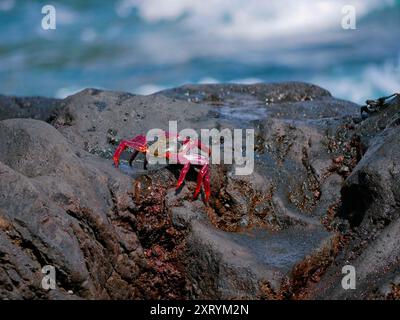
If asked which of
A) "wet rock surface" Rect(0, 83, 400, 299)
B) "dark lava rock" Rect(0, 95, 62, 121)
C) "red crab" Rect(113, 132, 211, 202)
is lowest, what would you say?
"wet rock surface" Rect(0, 83, 400, 299)

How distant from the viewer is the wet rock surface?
489 centimetres

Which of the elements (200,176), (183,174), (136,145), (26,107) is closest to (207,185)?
(200,176)

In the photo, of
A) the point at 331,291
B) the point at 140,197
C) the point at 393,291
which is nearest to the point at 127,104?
the point at 140,197

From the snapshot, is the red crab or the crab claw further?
the crab claw

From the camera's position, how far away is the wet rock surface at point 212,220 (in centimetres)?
489

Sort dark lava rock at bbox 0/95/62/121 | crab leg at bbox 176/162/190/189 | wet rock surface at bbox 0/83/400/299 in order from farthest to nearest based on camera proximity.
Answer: dark lava rock at bbox 0/95/62/121, crab leg at bbox 176/162/190/189, wet rock surface at bbox 0/83/400/299

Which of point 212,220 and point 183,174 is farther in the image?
point 212,220

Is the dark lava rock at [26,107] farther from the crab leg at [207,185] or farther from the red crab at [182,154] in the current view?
the crab leg at [207,185]

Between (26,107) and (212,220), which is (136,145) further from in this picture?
(26,107)

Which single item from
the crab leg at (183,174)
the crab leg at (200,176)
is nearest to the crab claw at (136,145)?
the crab leg at (183,174)

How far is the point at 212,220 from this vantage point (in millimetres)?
6117

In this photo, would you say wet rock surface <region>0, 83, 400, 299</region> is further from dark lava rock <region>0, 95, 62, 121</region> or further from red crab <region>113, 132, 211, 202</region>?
dark lava rock <region>0, 95, 62, 121</region>

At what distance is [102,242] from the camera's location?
5.39 m

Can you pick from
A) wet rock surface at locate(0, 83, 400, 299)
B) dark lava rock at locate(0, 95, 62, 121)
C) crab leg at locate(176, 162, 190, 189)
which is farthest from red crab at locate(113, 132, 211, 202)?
dark lava rock at locate(0, 95, 62, 121)
